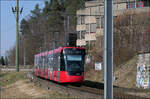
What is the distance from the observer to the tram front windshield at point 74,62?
829 inches

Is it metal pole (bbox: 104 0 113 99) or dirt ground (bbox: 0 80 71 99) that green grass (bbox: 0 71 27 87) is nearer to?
dirt ground (bbox: 0 80 71 99)

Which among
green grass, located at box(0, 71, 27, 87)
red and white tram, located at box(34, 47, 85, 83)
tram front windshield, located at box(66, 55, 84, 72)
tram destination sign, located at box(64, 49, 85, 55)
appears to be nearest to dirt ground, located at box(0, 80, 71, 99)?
red and white tram, located at box(34, 47, 85, 83)

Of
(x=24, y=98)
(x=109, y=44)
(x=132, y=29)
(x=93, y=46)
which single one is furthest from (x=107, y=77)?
(x=93, y=46)

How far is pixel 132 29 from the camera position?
2869cm

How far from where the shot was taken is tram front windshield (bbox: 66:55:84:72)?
829 inches

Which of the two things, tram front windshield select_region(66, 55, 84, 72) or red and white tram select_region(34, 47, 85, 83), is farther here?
tram front windshield select_region(66, 55, 84, 72)

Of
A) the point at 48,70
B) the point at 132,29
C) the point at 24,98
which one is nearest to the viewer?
the point at 24,98

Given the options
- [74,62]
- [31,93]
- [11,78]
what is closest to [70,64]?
[74,62]

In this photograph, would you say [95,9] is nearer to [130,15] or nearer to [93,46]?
[130,15]

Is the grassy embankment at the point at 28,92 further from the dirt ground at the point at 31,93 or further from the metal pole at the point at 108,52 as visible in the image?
the metal pole at the point at 108,52

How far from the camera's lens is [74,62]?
2128 cm

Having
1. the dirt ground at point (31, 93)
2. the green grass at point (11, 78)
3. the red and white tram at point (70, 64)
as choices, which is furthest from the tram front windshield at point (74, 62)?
the green grass at point (11, 78)

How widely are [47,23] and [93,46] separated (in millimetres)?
24415

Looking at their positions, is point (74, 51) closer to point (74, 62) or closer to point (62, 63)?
point (74, 62)
